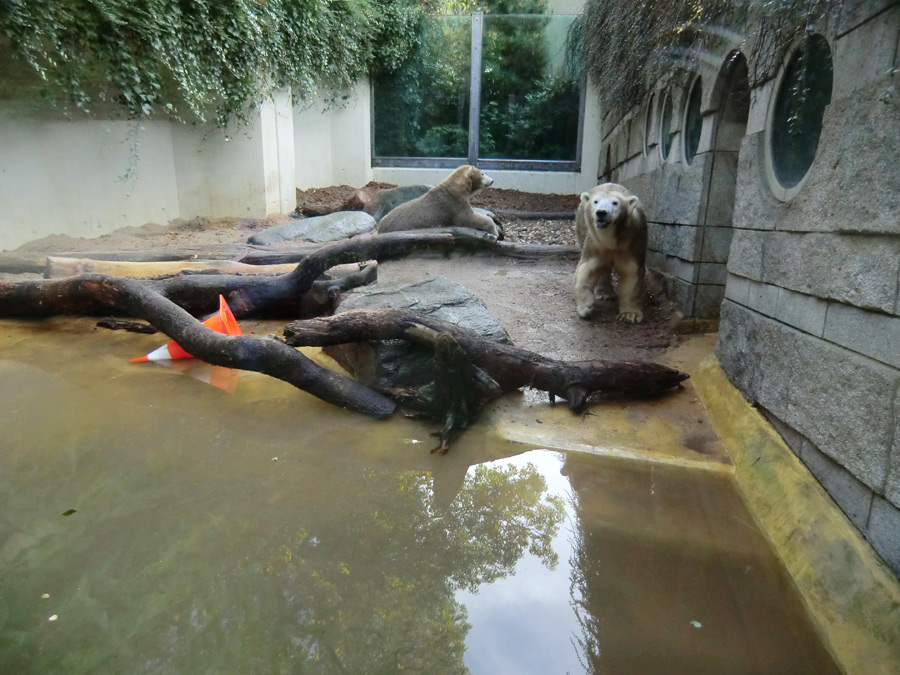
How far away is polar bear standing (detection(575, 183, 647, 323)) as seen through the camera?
14.7ft

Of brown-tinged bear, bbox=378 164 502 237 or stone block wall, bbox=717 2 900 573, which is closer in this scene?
stone block wall, bbox=717 2 900 573

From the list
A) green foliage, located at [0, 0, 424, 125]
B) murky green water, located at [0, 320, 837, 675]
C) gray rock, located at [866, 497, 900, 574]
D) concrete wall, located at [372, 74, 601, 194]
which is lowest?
murky green water, located at [0, 320, 837, 675]

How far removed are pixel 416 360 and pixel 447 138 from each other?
31.5 feet

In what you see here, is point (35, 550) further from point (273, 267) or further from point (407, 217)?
point (407, 217)

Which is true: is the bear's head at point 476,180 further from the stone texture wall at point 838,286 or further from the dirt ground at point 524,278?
the stone texture wall at point 838,286

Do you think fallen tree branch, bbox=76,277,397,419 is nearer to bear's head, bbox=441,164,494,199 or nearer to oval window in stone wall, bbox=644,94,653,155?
oval window in stone wall, bbox=644,94,653,155

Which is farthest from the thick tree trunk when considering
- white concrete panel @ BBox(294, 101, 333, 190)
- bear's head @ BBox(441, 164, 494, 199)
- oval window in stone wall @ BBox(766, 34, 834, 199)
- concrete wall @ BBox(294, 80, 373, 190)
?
concrete wall @ BBox(294, 80, 373, 190)

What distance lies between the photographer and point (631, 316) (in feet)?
15.3

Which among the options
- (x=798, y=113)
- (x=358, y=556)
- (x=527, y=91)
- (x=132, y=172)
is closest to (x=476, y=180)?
(x=527, y=91)

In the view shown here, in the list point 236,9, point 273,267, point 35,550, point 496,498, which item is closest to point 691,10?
point 496,498

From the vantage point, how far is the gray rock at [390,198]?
32.0 ft

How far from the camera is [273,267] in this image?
18.0ft

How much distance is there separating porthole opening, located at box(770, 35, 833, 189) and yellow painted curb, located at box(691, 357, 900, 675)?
119 cm

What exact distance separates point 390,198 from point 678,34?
6073 mm
